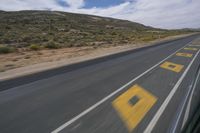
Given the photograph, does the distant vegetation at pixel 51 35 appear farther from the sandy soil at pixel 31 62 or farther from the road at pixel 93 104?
the road at pixel 93 104

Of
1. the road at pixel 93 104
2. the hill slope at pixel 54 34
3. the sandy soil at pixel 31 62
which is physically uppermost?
the road at pixel 93 104

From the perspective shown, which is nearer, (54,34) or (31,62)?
(31,62)

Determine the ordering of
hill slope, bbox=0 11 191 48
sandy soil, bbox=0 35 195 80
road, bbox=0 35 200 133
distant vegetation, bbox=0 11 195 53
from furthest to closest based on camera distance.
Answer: hill slope, bbox=0 11 191 48, distant vegetation, bbox=0 11 195 53, sandy soil, bbox=0 35 195 80, road, bbox=0 35 200 133

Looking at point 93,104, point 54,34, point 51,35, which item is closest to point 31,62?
point 93,104

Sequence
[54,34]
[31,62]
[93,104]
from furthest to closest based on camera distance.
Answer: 1. [54,34]
2. [31,62]
3. [93,104]

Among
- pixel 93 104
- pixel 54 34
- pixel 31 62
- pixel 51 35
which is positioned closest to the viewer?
pixel 93 104

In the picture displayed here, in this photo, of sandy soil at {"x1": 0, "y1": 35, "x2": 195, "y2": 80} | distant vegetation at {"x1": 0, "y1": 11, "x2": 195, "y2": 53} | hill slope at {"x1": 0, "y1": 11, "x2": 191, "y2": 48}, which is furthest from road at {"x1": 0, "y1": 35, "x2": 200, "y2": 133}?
hill slope at {"x1": 0, "y1": 11, "x2": 191, "y2": 48}

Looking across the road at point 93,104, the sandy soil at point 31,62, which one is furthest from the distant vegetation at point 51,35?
the road at point 93,104

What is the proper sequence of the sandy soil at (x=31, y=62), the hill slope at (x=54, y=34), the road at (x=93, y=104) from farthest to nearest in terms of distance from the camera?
1. the hill slope at (x=54, y=34)
2. the sandy soil at (x=31, y=62)
3. the road at (x=93, y=104)

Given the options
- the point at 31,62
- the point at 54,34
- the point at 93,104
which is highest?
the point at 93,104

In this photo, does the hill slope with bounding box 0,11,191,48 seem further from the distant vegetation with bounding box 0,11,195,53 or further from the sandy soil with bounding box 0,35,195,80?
the sandy soil with bounding box 0,35,195,80

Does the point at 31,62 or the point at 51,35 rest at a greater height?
the point at 31,62

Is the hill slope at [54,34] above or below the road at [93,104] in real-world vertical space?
below

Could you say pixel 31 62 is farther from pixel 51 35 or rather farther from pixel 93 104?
pixel 51 35
